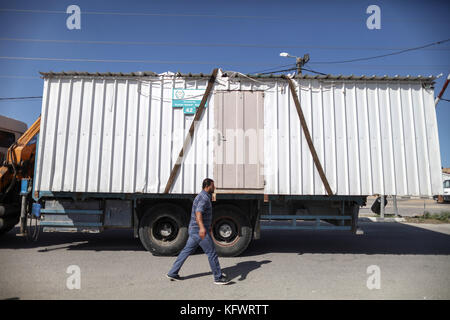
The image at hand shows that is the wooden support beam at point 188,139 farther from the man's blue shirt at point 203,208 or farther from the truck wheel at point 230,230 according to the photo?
the man's blue shirt at point 203,208

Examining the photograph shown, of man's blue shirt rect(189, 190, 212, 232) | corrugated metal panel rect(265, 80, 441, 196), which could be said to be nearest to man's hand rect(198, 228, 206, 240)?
man's blue shirt rect(189, 190, 212, 232)

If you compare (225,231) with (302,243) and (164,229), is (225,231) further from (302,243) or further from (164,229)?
(302,243)

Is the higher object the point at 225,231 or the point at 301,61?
the point at 301,61

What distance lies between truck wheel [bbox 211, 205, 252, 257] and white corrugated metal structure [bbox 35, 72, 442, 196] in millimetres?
708

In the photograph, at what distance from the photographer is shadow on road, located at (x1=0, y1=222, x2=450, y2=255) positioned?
584cm

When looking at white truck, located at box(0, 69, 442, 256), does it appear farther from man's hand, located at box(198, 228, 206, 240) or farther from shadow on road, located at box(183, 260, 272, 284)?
man's hand, located at box(198, 228, 206, 240)

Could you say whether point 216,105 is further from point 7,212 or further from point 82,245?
point 7,212

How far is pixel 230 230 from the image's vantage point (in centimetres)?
541

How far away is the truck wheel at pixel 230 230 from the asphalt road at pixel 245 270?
279 mm

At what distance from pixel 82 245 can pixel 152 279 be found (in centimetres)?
307

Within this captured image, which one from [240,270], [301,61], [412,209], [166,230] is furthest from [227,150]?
[412,209]

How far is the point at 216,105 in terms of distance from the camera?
5.51 meters

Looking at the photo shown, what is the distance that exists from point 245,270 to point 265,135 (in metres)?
2.70

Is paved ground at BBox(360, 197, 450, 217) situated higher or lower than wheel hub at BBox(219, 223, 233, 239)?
lower
